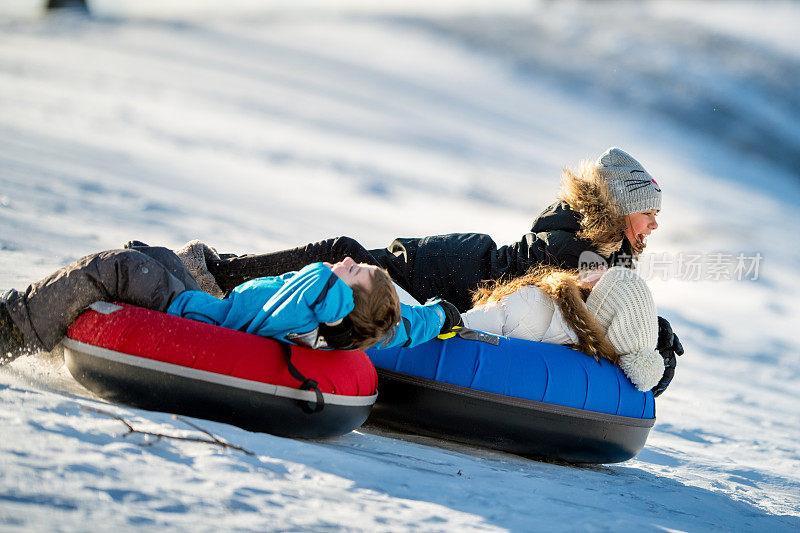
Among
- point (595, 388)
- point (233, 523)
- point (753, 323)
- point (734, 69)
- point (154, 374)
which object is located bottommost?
point (233, 523)

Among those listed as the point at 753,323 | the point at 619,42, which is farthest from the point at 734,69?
the point at 753,323

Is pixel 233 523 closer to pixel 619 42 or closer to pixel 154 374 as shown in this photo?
pixel 154 374

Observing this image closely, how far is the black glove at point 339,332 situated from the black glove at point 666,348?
66.7 inches

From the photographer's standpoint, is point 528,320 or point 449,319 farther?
point 528,320

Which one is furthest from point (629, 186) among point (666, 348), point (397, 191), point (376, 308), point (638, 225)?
point (397, 191)

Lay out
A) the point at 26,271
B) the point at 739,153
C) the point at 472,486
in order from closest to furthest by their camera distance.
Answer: the point at 472,486 < the point at 26,271 < the point at 739,153

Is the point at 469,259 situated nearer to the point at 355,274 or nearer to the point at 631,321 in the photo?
the point at 631,321

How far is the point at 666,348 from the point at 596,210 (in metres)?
0.77

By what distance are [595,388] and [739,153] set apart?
61.2 ft

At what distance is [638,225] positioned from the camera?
4125mm

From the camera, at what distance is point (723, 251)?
1255cm

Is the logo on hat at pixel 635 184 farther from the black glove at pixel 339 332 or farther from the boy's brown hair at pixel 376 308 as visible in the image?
the black glove at pixel 339 332

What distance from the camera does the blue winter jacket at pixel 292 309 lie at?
264cm

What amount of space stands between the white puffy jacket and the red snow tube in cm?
99
